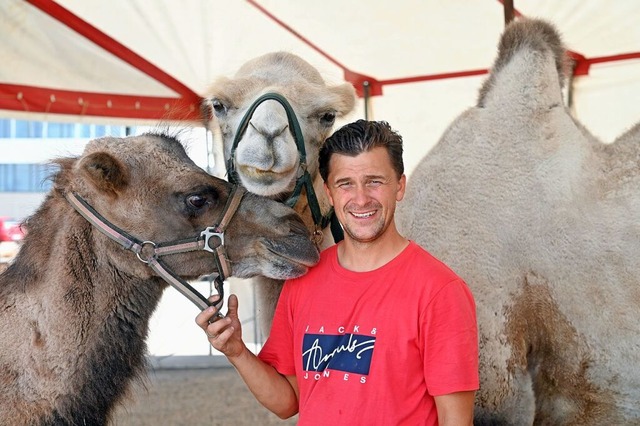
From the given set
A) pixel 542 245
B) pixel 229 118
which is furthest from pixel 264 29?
pixel 542 245

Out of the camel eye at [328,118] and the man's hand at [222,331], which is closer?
the man's hand at [222,331]

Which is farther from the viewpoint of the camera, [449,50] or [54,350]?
[449,50]

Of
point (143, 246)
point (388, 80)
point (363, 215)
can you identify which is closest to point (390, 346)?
point (363, 215)

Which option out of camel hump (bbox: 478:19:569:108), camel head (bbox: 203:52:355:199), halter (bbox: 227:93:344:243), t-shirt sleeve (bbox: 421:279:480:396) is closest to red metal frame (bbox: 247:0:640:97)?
camel hump (bbox: 478:19:569:108)

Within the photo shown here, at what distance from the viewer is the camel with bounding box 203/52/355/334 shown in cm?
231

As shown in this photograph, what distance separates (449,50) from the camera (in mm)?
6750

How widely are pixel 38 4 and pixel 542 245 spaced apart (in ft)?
15.2

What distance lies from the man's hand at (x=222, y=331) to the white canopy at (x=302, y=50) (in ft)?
13.7

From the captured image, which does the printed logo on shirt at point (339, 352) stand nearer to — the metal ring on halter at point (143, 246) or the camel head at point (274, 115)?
the metal ring on halter at point (143, 246)

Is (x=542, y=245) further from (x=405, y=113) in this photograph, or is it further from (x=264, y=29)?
(x=405, y=113)

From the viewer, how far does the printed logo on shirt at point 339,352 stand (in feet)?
5.55

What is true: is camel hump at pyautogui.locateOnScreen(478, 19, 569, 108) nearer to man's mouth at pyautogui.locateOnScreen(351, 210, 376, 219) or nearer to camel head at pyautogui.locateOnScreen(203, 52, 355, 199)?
camel head at pyautogui.locateOnScreen(203, 52, 355, 199)

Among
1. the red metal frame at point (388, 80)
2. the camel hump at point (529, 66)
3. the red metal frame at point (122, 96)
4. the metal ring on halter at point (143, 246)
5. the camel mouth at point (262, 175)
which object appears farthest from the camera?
the red metal frame at point (388, 80)

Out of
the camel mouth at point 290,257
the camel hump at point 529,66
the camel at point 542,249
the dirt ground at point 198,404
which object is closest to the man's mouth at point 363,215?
the camel mouth at point 290,257
